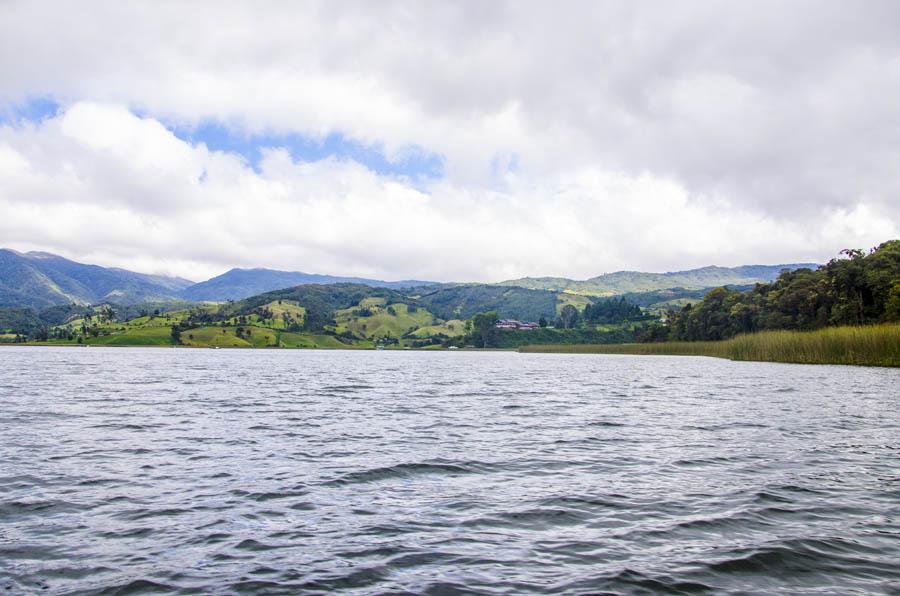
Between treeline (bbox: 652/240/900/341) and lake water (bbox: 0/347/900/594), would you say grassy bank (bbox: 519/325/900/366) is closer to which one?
treeline (bbox: 652/240/900/341)

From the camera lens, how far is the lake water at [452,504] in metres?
11.2

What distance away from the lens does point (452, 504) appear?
16172mm

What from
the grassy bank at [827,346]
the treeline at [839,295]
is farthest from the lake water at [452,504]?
the treeline at [839,295]

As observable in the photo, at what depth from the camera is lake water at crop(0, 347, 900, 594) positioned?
11.2 meters

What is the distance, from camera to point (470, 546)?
502 inches

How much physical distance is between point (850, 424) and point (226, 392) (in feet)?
149

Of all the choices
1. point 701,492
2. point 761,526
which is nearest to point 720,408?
point 701,492

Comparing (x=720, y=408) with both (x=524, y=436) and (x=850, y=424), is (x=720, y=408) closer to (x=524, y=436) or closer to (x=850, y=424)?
(x=850, y=424)

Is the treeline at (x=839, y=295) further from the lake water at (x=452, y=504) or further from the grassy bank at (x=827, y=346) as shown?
the lake water at (x=452, y=504)

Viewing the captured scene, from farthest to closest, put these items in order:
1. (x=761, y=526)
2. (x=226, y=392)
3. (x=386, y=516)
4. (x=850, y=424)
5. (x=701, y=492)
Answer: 1. (x=226, y=392)
2. (x=850, y=424)
3. (x=701, y=492)
4. (x=386, y=516)
5. (x=761, y=526)

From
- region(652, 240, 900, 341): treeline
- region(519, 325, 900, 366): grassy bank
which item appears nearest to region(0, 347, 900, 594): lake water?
region(519, 325, 900, 366): grassy bank

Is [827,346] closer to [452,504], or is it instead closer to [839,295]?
[839,295]

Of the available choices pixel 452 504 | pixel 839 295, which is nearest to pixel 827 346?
pixel 839 295

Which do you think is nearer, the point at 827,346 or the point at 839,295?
the point at 827,346
